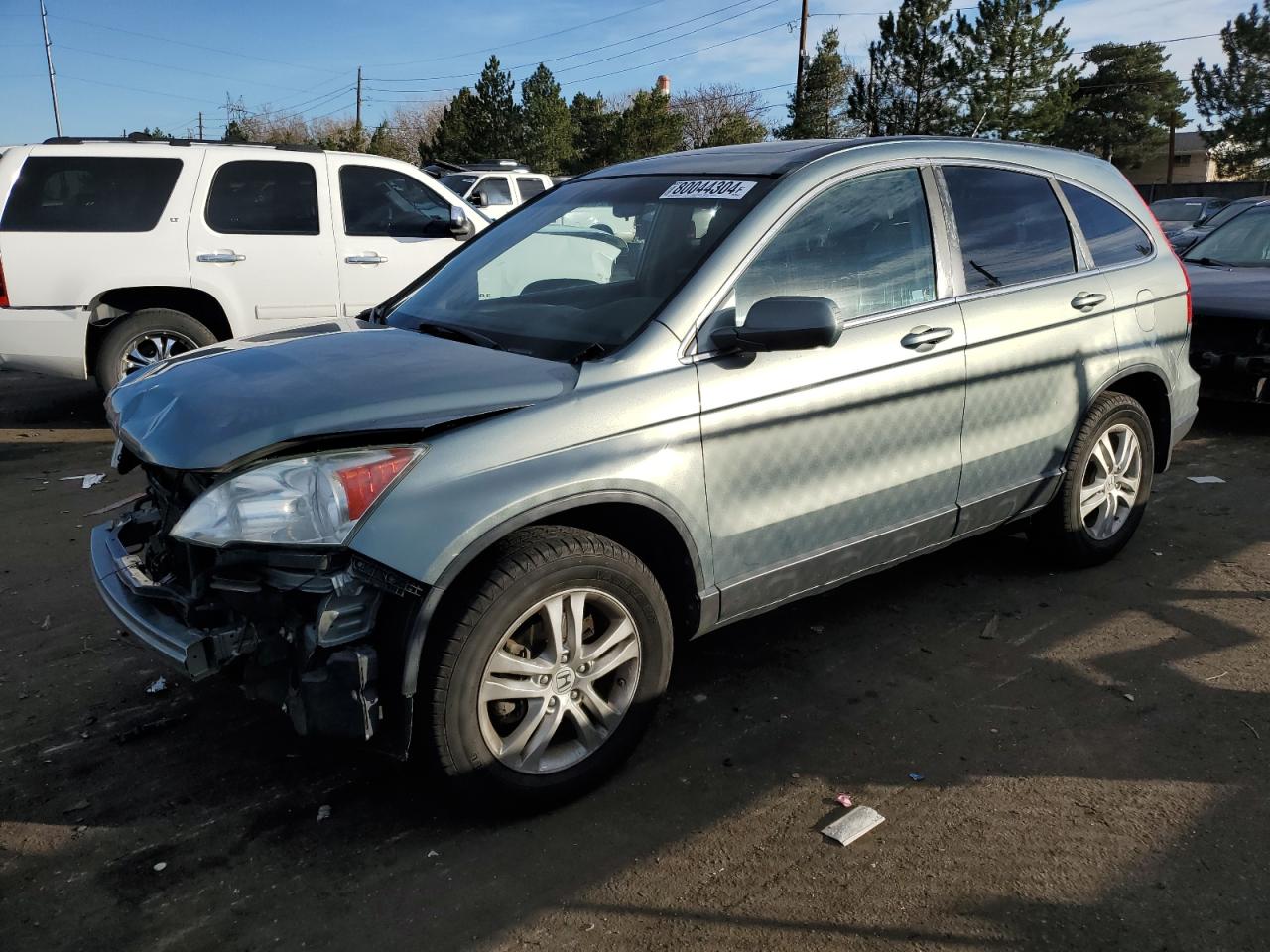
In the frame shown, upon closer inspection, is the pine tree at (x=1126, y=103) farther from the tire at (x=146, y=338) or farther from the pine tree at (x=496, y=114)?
the tire at (x=146, y=338)

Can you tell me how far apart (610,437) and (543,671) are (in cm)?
70

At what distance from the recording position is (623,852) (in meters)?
2.87

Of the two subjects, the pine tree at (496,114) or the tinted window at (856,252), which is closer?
the tinted window at (856,252)

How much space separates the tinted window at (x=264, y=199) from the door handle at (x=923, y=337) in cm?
584

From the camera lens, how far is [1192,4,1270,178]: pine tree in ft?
164

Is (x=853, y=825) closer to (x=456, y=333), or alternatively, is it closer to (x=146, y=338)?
(x=456, y=333)

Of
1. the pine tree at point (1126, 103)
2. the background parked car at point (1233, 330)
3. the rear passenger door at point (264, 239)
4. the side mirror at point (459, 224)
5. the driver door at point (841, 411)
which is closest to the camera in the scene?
the driver door at point (841, 411)

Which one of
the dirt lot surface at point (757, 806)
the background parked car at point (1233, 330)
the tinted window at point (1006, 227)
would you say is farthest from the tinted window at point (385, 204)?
the background parked car at point (1233, 330)

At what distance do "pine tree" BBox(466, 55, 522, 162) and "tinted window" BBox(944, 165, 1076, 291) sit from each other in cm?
4433

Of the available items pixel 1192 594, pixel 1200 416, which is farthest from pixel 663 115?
pixel 1192 594

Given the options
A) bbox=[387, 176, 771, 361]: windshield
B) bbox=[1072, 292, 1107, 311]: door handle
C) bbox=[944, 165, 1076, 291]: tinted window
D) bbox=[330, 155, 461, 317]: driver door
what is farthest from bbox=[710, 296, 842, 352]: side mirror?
bbox=[330, 155, 461, 317]: driver door

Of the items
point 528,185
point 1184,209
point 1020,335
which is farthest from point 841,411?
point 1184,209

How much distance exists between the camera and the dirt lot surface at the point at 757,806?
2.59 m

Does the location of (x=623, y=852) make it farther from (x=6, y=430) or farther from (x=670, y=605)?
(x=6, y=430)
